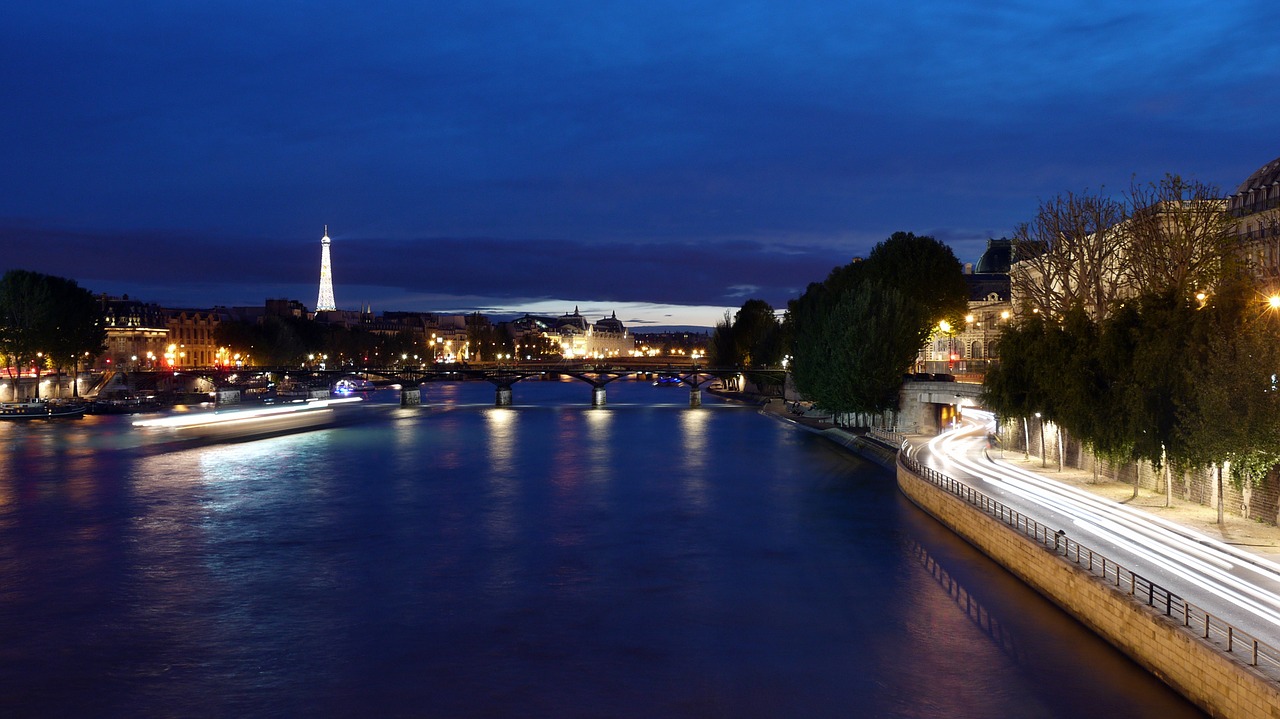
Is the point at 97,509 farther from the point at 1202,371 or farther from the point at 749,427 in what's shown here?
the point at 749,427

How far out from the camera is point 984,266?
115750 mm

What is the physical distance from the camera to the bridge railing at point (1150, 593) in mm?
14914

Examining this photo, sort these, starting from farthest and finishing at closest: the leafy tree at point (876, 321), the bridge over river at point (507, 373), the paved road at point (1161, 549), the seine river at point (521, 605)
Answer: the bridge over river at point (507, 373) < the leafy tree at point (876, 321) < the seine river at point (521, 605) < the paved road at point (1161, 549)

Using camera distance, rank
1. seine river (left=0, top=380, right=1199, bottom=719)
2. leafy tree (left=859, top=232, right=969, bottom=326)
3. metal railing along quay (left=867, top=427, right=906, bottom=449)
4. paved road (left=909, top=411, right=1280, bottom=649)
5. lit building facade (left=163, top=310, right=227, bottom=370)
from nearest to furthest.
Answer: paved road (left=909, top=411, right=1280, bottom=649)
seine river (left=0, top=380, right=1199, bottom=719)
metal railing along quay (left=867, top=427, right=906, bottom=449)
leafy tree (left=859, top=232, right=969, bottom=326)
lit building facade (left=163, top=310, right=227, bottom=370)

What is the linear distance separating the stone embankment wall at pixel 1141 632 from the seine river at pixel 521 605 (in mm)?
480

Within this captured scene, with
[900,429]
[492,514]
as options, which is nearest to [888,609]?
[492,514]

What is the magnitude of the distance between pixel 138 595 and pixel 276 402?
90.8 meters

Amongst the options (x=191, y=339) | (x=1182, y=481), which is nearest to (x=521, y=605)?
(x=1182, y=481)

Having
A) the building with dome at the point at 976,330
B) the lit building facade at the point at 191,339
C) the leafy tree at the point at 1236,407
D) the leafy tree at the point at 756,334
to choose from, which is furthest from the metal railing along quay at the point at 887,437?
the lit building facade at the point at 191,339

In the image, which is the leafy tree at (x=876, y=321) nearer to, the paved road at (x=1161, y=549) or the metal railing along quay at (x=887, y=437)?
the metal railing along quay at (x=887, y=437)

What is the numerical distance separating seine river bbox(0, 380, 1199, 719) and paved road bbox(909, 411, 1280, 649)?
1.83m

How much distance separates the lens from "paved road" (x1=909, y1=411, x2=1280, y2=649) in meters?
17.8

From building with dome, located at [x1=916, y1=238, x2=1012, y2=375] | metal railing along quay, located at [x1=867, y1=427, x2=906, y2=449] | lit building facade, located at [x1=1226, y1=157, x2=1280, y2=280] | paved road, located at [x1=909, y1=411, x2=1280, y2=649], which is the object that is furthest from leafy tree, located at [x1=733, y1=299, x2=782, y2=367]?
paved road, located at [x1=909, y1=411, x2=1280, y2=649]

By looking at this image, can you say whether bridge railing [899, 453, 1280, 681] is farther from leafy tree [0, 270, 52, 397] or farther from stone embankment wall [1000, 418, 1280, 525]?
leafy tree [0, 270, 52, 397]
